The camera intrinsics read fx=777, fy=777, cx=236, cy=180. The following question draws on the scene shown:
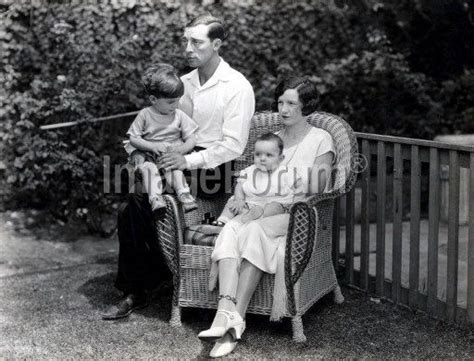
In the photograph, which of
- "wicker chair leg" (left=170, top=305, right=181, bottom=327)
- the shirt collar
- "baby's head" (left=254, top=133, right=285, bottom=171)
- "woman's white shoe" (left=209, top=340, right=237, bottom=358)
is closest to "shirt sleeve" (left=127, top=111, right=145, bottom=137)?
the shirt collar

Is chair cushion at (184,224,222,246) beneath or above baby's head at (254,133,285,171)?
beneath

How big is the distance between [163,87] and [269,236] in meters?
1.02

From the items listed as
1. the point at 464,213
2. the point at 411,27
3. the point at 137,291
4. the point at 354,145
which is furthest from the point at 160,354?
the point at 411,27

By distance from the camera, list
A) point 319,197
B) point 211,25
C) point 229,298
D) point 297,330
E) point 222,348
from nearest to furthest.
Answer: point 222,348, point 229,298, point 297,330, point 319,197, point 211,25

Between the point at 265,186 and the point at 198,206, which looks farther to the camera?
the point at 198,206

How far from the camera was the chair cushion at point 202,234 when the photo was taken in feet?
13.8

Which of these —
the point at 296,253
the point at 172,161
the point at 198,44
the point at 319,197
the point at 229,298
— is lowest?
the point at 229,298

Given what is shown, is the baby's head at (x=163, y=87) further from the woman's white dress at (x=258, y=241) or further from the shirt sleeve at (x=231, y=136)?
the woman's white dress at (x=258, y=241)

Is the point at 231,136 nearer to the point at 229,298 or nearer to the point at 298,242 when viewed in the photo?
the point at 298,242

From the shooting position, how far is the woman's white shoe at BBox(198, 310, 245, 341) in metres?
3.78

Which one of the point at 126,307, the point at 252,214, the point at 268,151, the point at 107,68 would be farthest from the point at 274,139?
the point at 107,68

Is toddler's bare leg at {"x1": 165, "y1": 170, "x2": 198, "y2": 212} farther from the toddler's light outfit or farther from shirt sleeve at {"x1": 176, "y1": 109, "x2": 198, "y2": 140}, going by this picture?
shirt sleeve at {"x1": 176, "y1": 109, "x2": 198, "y2": 140}

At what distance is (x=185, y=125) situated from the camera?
4523 millimetres

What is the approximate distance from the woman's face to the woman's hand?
0.52 metres
